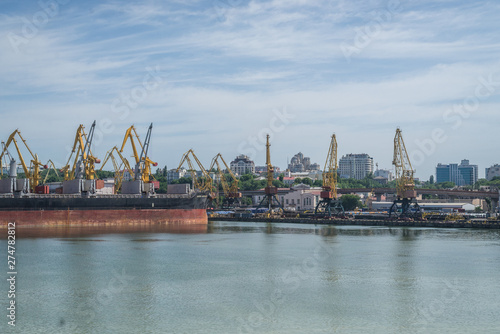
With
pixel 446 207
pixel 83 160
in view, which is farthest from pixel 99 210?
pixel 446 207

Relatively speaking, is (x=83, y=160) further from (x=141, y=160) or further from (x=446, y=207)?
(x=446, y=207)

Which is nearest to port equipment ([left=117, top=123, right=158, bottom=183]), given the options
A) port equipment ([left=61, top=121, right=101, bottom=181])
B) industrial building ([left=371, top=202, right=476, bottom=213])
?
port equipment ([left=61, top=121, right=101, bottom=181])

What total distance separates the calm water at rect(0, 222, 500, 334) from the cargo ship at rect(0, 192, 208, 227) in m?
19.5

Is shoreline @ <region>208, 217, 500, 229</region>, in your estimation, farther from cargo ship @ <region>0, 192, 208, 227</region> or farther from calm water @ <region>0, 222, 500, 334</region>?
calm water @ <region>0, 222, 500, 334</region>

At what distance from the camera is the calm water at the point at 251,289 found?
81.0ft

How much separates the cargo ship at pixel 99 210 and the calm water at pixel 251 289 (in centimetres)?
1951

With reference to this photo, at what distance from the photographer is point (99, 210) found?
237ft

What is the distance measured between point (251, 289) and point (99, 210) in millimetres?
45425

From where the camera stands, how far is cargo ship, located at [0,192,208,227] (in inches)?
2657

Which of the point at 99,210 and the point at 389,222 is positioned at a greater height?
the point at 99,210

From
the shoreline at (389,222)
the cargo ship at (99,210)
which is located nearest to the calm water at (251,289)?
the cargo ship at (99,210)

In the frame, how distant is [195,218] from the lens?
8169 centimetres

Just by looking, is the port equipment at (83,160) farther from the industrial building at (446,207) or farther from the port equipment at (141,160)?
the industrial building at (446,207)

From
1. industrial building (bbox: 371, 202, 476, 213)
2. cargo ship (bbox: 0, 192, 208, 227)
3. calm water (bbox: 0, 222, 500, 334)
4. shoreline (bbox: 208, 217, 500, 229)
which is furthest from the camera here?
industrial building (bbox: 371, 202, 476, 213)
